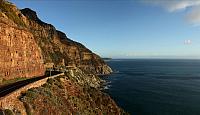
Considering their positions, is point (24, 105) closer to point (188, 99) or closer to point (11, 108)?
point (11, 108)

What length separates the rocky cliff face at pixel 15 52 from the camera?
6078cm

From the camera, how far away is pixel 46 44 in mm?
166375

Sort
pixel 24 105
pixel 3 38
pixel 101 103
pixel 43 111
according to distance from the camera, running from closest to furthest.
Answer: pixel 24 105 < pixel 43 111 < pixel 3 38 < pixel 101 103

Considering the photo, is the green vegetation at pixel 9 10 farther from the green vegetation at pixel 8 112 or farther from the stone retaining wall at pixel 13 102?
the green vegetation at pixel 8 112

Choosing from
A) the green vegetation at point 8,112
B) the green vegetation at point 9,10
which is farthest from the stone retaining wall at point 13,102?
the green vegetation at point 9,10

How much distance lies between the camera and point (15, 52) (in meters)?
67.4

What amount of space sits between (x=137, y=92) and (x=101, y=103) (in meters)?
52.9

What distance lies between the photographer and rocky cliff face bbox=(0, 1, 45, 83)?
60781 mm

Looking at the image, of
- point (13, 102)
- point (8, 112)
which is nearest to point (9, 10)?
point (13, 102)

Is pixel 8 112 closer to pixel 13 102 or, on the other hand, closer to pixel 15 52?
pixel 13 102

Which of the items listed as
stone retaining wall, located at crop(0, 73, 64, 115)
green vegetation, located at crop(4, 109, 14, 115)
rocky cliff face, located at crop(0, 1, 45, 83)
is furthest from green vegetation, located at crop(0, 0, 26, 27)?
green vegetation, located at crop(4, 109, 14, 115)

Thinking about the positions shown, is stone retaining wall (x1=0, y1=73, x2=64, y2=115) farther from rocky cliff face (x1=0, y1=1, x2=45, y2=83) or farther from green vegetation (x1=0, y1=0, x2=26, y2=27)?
green vegetation (x1=0, y1=0, x2=26, y2=27)

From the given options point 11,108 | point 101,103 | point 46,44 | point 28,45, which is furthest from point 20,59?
point 46,44

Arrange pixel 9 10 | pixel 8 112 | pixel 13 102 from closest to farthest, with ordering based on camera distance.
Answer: pixel 8 112, pixel 13 102, pixel 9 10
